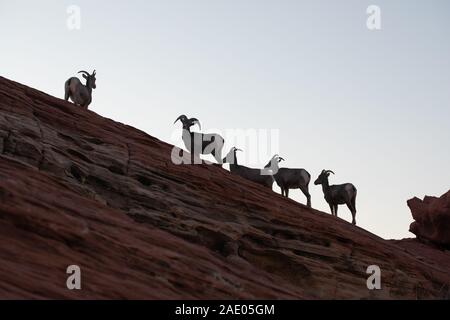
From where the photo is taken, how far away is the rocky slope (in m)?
11.1

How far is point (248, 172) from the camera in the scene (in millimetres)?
24844

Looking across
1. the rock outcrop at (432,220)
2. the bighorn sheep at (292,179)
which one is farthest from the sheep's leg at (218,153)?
the rock outcrop at (432,220)

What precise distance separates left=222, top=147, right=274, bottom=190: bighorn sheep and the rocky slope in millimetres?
4881

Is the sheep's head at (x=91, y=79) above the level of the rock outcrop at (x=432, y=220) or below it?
above

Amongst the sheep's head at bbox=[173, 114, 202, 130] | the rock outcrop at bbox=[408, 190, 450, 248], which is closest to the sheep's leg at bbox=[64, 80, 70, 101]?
the sheep's head at bbox=[173, 114, 202, 130]

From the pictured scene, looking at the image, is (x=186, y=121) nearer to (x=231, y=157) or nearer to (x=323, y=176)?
(x=231, y=157)

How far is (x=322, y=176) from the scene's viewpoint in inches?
1118

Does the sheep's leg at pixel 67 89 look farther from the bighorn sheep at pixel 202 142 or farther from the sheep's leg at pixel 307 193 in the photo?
the sheep's leg at pixel 307 193

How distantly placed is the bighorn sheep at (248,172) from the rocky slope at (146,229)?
488 centimetres

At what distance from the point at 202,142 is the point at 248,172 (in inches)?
88.7

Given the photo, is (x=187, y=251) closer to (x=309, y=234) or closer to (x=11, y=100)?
(x=309, y=234)

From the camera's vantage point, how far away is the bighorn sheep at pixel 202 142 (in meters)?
24.5

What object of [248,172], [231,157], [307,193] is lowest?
[307,193]

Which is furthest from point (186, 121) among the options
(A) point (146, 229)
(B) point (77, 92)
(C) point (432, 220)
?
(C) point (432, 220)
